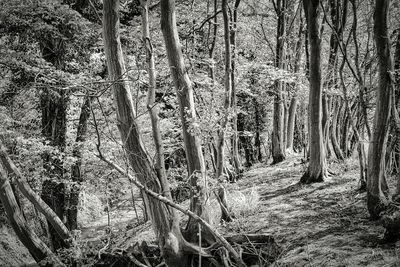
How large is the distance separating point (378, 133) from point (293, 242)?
2.31 meters

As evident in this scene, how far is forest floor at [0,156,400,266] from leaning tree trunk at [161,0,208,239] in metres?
0.56

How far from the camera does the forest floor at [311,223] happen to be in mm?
4707

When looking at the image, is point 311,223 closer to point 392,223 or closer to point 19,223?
point 392,223

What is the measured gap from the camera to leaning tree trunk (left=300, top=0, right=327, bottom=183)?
877cm

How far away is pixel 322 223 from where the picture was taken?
6.30 meters

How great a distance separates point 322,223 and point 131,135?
155 inches

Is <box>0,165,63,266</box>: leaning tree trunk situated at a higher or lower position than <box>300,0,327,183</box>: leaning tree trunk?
lower

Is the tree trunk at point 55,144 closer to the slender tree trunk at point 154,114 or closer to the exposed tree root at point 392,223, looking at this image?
the slender tree trunk at point 154,114

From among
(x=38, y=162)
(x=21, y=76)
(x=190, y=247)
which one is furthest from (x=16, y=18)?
(x=190, y=247)

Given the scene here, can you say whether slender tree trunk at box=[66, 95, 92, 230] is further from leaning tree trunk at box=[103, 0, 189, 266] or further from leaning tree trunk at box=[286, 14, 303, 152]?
leaning tree trunk at box=[286, 14, 303, 152]

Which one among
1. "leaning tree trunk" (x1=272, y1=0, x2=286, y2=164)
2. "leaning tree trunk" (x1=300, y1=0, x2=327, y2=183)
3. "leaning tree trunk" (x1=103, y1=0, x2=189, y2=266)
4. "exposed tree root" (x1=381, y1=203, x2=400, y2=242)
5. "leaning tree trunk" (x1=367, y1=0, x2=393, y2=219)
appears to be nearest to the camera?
"exposed tree root" (x1=381, y1=203, x2=400, y2=242)

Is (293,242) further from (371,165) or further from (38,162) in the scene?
(38,162)

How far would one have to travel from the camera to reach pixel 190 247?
6.34 m

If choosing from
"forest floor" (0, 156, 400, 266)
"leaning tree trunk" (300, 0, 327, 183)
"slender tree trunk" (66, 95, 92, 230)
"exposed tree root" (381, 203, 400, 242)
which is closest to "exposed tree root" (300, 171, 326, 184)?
"leaning tree trunk" (300, 0, 327, 183)
